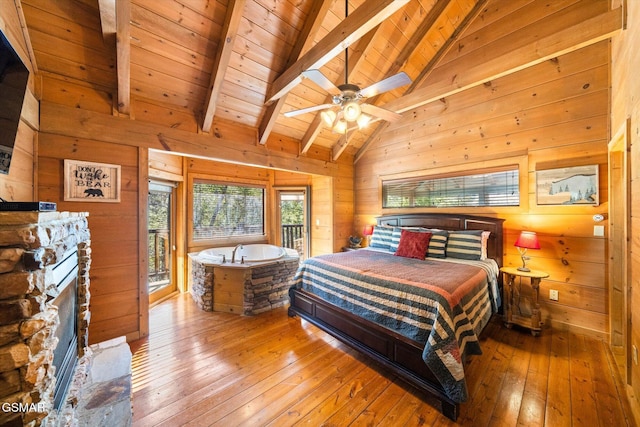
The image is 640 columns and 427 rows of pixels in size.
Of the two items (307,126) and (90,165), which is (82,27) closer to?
(90,165)

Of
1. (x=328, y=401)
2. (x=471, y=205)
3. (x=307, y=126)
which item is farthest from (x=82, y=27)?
(x=471, y=205)

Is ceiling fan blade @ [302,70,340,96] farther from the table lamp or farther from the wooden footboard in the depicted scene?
the table lamp

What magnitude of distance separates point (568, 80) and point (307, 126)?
11.2ft

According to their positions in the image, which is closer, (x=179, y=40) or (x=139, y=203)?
(x=179, y=40)

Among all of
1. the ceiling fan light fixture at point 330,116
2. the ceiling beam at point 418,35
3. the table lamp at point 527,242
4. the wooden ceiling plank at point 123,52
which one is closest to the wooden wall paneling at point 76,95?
the wooden ceiling plank at point 123,52

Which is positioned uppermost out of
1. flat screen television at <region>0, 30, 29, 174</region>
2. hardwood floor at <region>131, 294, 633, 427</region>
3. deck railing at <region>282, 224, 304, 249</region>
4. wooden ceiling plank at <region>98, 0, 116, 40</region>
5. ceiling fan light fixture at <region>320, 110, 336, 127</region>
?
wooden ceiling plank at <region>98, 0, 116, 40</region>

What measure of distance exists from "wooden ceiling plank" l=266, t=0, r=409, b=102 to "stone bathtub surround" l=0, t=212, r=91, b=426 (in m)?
2.10

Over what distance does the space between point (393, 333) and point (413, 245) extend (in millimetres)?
1520

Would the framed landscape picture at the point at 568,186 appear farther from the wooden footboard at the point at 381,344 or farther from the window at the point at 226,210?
the window at the point at 226,210

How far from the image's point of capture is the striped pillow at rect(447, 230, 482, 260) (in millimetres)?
3020

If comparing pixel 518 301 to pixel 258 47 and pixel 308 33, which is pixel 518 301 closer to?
pixel 308 33

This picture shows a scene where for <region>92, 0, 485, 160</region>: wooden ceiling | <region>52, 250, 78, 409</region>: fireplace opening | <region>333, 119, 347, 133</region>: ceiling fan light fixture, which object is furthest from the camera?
<region>333, 119, 347, 133</region>: ceiling fan light fixture

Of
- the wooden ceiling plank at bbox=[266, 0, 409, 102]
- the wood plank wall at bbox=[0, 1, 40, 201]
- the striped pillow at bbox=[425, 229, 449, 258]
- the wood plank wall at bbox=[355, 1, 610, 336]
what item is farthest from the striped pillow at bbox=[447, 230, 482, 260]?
the wood plank wall at bbox=[0, 1, 40, 201]

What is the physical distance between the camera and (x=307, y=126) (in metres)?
4.10
